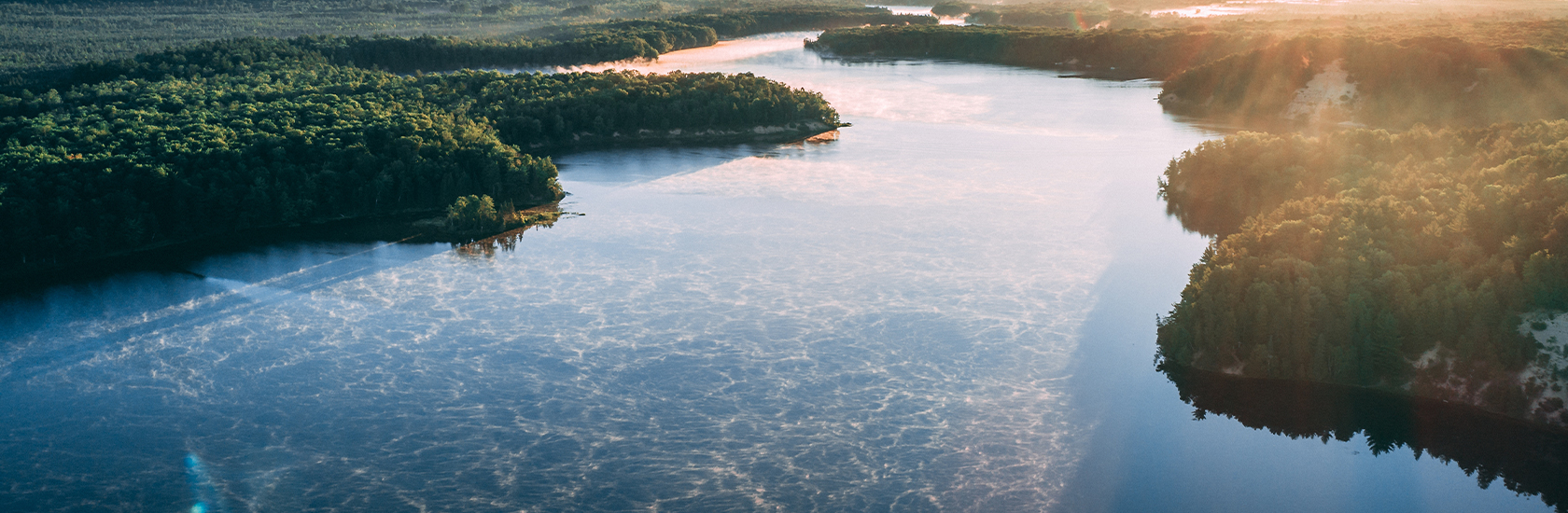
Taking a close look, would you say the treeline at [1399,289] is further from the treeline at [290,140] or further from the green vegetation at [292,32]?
the green vegetation at [292,32]

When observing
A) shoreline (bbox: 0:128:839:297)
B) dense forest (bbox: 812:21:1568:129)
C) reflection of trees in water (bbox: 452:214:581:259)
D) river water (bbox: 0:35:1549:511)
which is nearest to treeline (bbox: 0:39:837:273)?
shoreline (bbox: 0:128:839:297)

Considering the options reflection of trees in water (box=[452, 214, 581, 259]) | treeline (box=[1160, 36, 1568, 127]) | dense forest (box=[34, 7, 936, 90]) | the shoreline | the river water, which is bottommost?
the river water

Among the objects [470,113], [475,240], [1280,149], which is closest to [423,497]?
[475,240]

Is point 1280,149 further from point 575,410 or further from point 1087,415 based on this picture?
point 575,410

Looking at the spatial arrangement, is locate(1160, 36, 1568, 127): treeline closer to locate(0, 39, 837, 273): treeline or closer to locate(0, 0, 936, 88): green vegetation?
locate(0, 39, 837, 273): treeline

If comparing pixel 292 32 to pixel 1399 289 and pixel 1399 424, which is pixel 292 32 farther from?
pixel 1399 424
